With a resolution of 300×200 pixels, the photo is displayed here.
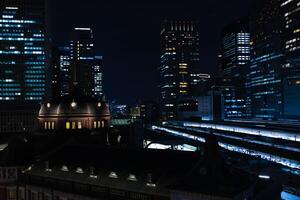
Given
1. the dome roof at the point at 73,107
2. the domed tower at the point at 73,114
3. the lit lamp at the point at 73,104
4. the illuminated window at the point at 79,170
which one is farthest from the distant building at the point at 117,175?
the lit lamp at the point at 73,104

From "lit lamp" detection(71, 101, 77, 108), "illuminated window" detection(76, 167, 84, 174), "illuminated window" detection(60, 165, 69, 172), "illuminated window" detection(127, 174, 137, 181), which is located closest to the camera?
"illuminated window" detection(127, 174, 137, 181)

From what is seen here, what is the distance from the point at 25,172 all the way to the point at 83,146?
32.2ft

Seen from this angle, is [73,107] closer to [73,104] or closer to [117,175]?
[73,104]

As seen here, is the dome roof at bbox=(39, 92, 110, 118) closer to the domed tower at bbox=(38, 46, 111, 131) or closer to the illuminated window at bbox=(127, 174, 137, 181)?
the domed tower at bbox=(38, 46, 111, 131)

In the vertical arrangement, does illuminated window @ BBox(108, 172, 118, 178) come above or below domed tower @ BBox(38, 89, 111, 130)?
below

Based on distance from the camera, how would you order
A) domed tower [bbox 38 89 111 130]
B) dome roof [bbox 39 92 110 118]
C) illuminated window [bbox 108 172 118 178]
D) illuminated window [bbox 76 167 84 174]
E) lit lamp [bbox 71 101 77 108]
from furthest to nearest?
lit lamp [bbox 71 101 77 108]
dome roof [bbox 39 92 110 118]
domed tower [bbox 38 89 111 130]
illuminated window [bbox 76 167 84 174]
illuminated window [bbox 108 172 118 178]

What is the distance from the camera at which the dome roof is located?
74.9 m

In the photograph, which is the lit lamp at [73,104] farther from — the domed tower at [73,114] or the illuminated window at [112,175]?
the illuminated window at [112,175]

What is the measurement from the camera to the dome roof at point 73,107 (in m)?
74.9

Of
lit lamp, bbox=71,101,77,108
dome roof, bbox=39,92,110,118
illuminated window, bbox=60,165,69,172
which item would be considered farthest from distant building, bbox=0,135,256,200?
lit lamp, bbox=71,101,77,108

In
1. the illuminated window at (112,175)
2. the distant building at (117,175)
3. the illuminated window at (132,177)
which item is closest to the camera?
the distant building at (117,175)

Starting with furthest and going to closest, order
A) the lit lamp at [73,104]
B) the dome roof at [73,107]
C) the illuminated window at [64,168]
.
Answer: the lit lamp at [73,104], the dome roof at [73,107], the illuminated window at [64,168]

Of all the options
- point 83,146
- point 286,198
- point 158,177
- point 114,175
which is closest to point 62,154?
point 83,146

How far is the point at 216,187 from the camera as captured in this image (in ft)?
126
